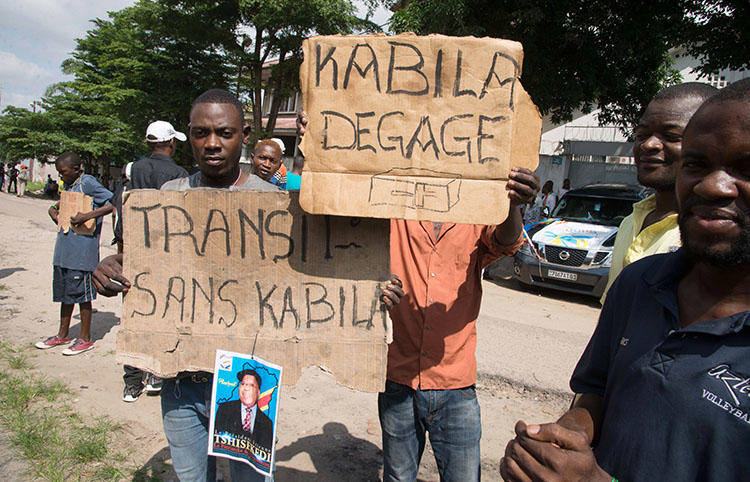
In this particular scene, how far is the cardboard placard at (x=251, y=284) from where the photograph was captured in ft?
5.57

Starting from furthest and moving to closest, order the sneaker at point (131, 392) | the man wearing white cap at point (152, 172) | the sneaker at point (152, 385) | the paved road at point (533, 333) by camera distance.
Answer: the paved road at point (533, 333), the sneaker at point (152, 385), the sneaker at point (131, 392), the man wearing white cap at point (152, 172)

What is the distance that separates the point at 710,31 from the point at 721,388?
12.8m

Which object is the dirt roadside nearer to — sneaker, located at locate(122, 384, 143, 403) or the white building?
sneaker, located at locate(122, 384, 143, 403)

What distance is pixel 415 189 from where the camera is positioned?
152cm

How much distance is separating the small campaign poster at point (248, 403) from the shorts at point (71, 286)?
156 inches

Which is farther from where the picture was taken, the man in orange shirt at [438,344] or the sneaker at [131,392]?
the sneaker at [131,392]

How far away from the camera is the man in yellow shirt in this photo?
199 centimetres

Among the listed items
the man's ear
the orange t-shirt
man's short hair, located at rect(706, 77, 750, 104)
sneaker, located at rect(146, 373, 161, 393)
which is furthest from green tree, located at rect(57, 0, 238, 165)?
man's short hair, located at rect(706, 77, 750, 104)

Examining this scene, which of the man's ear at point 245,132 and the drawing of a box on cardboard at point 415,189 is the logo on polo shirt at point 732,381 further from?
the man's ear at point 245,132

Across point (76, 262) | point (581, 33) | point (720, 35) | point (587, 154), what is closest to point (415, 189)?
point (76, 262)

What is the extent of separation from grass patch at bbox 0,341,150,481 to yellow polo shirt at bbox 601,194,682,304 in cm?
299

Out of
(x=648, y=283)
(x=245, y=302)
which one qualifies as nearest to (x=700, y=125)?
(x=648, y=283)

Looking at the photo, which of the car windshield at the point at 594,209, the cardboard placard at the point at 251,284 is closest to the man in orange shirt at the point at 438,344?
the cardboard placard at the point at 251,284

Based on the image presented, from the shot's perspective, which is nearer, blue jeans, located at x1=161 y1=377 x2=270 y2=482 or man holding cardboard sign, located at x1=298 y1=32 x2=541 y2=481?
man holding cardboard sign, located at x1=298 y1=32 x2=541 y2=481
